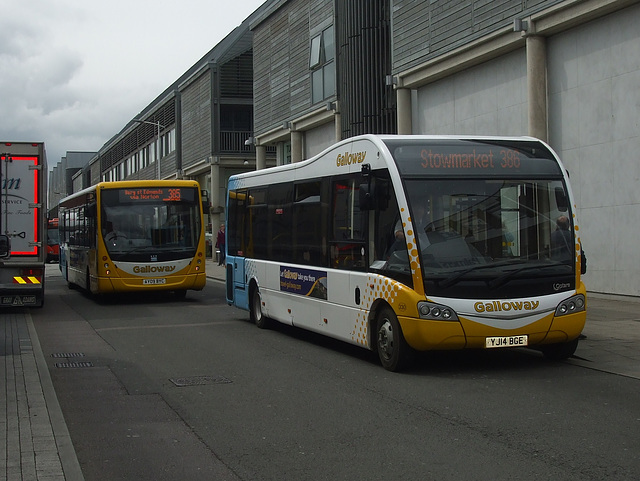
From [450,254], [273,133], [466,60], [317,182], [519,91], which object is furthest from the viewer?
[273,133]

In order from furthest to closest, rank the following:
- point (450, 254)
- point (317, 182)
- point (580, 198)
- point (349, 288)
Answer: point (580, 198) < point (317, 182) < point (349, 288) < point (450, 254)

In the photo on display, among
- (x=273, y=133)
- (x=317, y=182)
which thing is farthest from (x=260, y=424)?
(x=273, y=133)

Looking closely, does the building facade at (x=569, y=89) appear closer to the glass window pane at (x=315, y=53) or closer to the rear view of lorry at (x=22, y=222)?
the glass window pane at (x=315, y=53)

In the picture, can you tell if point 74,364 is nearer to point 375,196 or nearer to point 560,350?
point 375,196

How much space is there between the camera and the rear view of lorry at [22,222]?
17.3 meters

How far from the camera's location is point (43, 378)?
9672 millimetres

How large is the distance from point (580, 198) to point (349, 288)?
31.6 ft

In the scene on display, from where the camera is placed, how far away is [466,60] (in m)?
22.4

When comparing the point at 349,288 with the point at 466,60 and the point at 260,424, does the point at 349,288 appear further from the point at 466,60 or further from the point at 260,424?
the point at 466,60

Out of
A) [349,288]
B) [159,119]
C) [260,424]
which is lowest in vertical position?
[260,424]

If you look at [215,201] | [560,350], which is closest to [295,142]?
[215,201]

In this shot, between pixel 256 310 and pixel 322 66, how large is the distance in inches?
744

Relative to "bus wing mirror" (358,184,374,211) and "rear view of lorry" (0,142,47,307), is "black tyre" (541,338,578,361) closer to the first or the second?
"bus wing mirror" (358,184,374,211)

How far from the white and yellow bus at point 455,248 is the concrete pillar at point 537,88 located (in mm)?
9277
